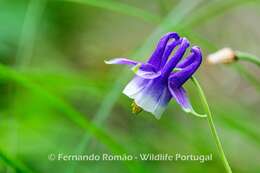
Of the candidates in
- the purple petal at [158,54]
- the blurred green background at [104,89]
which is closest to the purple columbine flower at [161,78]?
the purple petal at [158,54]

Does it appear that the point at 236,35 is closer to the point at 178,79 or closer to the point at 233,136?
the point at 233,136

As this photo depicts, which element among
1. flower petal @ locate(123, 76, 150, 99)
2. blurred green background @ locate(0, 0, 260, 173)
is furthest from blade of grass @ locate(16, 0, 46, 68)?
flower petal @ locate(123, 76, 150, 99)

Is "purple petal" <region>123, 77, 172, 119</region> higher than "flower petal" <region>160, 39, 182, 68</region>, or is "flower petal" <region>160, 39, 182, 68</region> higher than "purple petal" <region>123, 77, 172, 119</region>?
"flower petal" <region>160, 39, 182, 68</region>

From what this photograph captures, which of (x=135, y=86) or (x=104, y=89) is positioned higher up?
(x=135, y=86)

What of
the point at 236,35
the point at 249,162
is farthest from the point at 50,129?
the point at 236,35

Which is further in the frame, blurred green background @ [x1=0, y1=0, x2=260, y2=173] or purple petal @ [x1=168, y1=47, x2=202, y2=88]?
blurred green background @ [x1=0, y1=0, x2=260, y2=173]

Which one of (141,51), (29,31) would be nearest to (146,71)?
(141,51)

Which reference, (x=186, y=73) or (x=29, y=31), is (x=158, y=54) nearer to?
(x=186, y=73)

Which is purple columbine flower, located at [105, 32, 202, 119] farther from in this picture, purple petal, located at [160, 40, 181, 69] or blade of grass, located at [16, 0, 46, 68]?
blade of grass, located at [16, 0, 46, 68]
